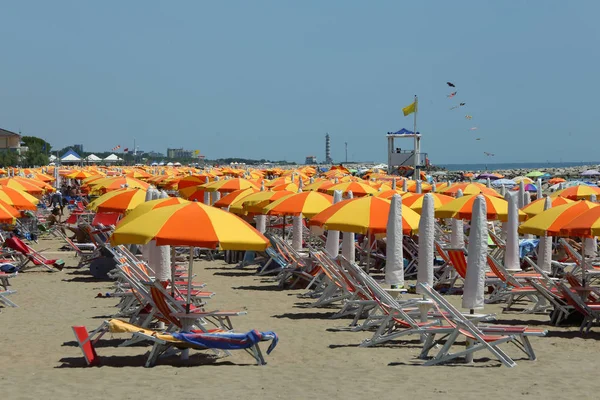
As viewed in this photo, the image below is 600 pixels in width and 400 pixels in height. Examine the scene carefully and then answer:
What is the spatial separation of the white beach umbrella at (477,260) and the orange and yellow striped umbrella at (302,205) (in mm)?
5917

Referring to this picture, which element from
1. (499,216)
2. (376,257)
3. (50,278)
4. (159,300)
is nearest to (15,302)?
(50,278)

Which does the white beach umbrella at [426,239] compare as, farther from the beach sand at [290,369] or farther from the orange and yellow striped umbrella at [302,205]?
the orange and yellow striped umbrella at [302,205]

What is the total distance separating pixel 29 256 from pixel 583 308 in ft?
29.7

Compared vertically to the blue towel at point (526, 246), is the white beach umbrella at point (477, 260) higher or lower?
higher

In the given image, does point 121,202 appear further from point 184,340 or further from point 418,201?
point 184,340

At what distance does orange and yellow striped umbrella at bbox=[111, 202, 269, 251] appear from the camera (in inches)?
304

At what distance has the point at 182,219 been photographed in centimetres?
791

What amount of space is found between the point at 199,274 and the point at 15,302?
445 cm

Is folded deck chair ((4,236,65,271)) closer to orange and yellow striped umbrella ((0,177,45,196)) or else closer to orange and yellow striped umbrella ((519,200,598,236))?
orange and yellow striped umbrella ((0,177,45,196))

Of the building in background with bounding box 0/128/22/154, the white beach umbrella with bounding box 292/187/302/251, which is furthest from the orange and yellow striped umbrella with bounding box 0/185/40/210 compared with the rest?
the building in background with bounding box 0/128/22/154

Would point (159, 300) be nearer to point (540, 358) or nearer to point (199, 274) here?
point (540, 358)

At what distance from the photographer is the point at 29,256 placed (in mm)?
15234

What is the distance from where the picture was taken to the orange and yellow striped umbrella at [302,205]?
1422 centimetres

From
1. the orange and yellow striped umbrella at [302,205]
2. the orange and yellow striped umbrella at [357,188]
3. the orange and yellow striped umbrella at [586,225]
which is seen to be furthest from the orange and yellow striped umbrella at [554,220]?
the orange and yellow striped umbrella at [357,188]
